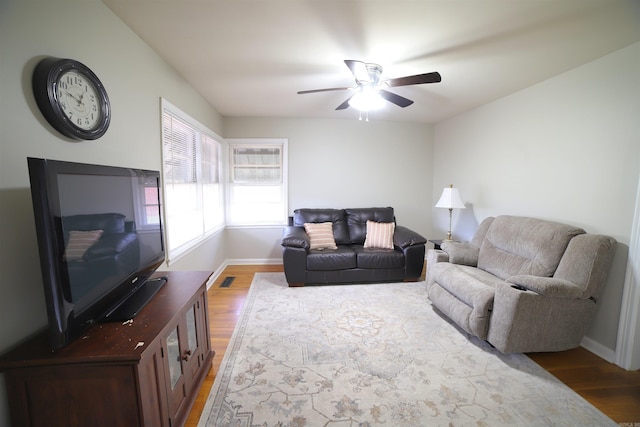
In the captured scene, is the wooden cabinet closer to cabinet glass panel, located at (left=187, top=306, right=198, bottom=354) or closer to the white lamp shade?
cabinet glass panel, located at (left=187, top=306, right=198, bottom=354)

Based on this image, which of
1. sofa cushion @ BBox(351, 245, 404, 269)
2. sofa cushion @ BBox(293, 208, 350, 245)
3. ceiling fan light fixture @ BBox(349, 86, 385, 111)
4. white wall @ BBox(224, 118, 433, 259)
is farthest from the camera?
white wall @ BBox(224, 118, 433, 259)

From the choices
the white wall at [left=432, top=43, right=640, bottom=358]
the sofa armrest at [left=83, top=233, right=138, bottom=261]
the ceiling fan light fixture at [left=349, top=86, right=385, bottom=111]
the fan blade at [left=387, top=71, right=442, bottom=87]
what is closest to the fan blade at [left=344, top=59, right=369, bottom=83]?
the ceiling fan light fixture at [left=349, top=86, right=385, bottom=111]

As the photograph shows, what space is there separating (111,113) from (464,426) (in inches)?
115

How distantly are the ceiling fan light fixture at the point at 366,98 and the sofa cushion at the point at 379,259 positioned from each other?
1.92m

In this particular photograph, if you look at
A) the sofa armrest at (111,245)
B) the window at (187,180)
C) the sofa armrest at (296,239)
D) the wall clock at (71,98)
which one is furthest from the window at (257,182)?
the sofa armrest at (111,245)

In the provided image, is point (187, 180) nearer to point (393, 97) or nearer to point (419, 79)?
point (393, 97)

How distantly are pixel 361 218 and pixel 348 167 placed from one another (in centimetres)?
96

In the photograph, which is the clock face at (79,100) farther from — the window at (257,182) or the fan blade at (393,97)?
the window at (257,182)

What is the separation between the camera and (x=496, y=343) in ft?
6.54

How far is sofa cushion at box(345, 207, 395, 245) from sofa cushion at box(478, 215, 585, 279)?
151 cm

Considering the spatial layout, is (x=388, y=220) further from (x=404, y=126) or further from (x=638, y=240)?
(x=638, y=240)

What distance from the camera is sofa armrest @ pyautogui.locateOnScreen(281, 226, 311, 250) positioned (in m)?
3.39

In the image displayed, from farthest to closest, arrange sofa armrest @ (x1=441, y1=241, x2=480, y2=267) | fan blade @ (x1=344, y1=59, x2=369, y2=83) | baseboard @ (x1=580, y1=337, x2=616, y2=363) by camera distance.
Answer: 1. sofa armrest @ (x1=441, y1=241, x2=480, y2=267)
2. baseboard @ (x1=580, y1=337, x2=616, y2=363)
3. fan blade @ (x1=344, y1=59, x2=369, y2=83)

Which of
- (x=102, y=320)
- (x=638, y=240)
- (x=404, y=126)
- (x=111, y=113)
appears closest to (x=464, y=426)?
(x=638, y=240)
